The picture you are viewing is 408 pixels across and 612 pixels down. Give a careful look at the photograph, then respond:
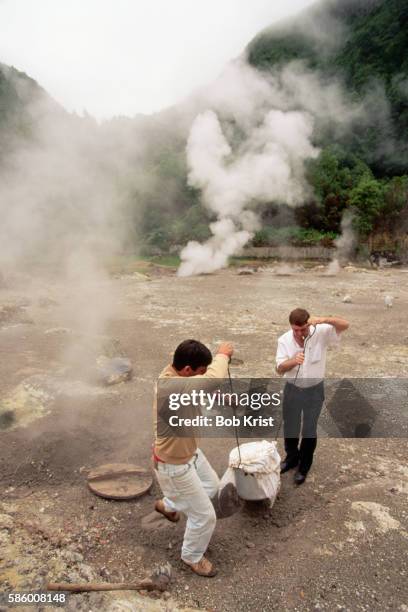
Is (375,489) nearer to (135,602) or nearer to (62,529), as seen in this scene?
(135,602)

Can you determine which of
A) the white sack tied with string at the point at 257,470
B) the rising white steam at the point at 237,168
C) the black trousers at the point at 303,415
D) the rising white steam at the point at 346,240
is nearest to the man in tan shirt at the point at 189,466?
the white sack tied with string at the point at 257,470

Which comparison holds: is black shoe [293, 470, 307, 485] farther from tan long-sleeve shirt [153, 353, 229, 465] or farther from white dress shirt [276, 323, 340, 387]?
tan long-sleeve shirt [153, 353, 229, 465]

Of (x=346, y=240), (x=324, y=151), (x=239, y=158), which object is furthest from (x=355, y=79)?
(x=239, y=158)

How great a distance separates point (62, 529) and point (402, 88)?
31.9 m

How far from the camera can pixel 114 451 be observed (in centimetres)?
397

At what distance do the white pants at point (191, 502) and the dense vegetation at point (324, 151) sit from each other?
13.7 m

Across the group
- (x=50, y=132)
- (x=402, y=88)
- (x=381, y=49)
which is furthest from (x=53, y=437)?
(x=381, y=49)

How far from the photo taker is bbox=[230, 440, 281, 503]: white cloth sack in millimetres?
2967

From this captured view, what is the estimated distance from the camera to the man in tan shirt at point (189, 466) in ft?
7.79

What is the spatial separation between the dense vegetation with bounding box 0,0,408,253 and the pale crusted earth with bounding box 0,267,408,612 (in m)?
11.0

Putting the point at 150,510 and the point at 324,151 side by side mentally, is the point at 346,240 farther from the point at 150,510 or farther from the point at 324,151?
the point at 150,510

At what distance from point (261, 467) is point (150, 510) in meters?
0.96

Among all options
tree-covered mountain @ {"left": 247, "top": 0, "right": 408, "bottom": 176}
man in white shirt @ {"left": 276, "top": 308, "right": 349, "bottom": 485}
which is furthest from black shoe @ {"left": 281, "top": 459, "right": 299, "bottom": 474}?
tree-covered mountain @ {"left": 247, "top": 0, "right": 408, "bottom": 176}

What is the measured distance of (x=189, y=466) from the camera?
2496 mm
